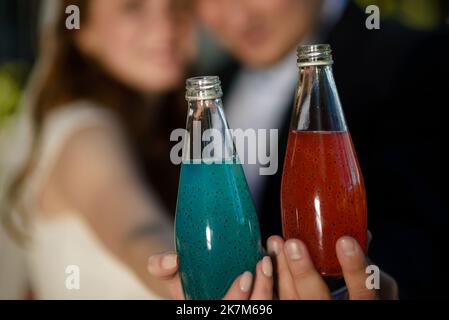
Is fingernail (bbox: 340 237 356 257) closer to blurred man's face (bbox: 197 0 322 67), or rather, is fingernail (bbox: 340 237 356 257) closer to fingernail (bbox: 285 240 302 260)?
fingernail (bbox: 285 240 302 260)

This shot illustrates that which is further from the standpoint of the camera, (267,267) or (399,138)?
(399,138)

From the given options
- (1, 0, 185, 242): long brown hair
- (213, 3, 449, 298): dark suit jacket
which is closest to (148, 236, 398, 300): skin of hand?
(213, 3, 449, 298): dark suit jacket

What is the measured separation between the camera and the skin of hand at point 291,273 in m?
0.62

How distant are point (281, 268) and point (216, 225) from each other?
11 centimetres

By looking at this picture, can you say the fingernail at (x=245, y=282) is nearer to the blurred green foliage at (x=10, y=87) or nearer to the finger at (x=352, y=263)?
the finger at (x=352, y=263)

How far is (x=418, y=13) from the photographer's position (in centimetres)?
109

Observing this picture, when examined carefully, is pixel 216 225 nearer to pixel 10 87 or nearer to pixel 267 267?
pixel 267 267

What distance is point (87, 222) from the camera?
3.81 ft

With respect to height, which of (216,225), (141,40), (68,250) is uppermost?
(141,40)

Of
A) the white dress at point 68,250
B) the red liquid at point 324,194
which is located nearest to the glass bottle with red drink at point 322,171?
the red liquid at point 324,194

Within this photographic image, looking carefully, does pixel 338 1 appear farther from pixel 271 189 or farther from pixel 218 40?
pixel 271 189

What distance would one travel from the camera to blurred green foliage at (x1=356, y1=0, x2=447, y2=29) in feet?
3.50

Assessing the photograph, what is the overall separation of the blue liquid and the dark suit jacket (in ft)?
1.33

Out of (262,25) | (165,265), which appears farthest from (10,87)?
(165,265)
